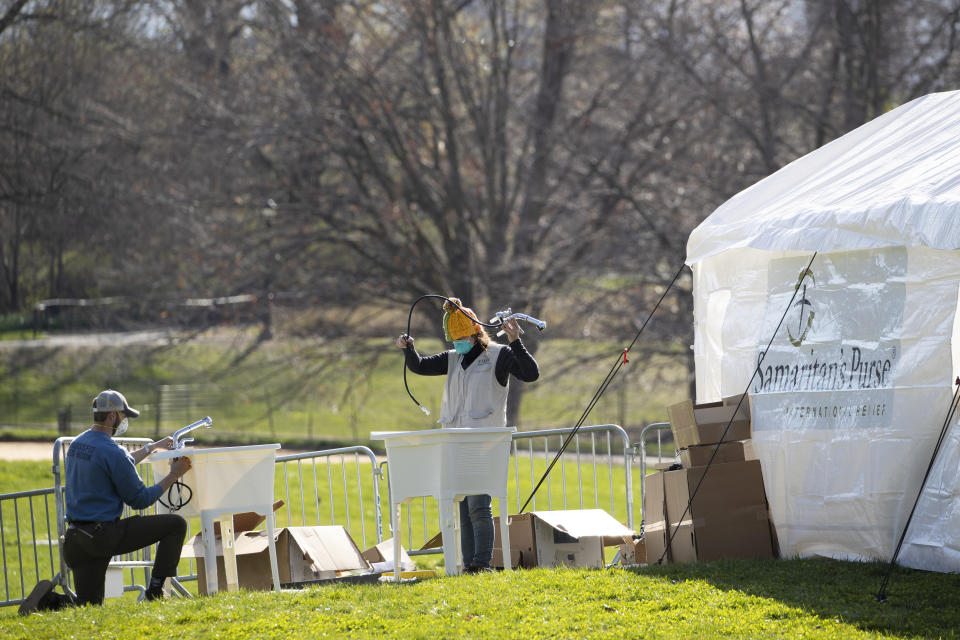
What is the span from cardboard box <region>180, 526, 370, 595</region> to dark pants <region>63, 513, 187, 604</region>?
45 cm

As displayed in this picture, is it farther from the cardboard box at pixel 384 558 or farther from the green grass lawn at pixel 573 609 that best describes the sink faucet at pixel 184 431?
the cardboard box at pixel 384 558

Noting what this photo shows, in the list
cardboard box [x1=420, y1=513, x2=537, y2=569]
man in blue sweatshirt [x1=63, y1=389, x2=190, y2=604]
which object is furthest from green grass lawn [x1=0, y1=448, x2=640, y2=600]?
man in blue sweatshirt [x1=63, y1=389, x2=190, y2=604]

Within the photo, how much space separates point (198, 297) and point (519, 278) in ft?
19.7

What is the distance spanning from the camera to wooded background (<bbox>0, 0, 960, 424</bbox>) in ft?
63.1

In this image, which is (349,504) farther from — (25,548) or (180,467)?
(180,467)

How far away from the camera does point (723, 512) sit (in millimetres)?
7492

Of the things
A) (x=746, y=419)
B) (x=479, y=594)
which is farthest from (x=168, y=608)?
(x=746, y=419)

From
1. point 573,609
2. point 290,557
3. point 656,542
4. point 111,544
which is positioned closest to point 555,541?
point 656,542

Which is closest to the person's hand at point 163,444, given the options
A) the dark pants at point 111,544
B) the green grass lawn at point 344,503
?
the dark pants at point 111,544

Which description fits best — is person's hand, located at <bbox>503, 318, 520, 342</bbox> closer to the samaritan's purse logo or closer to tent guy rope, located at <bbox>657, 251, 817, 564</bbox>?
tent guy rope, located at <bbox>657, 251, 817, 564</bbox>

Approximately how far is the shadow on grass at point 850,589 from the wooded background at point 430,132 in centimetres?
1191

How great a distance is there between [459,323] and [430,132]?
1364cm

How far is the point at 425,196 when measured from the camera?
2011cm

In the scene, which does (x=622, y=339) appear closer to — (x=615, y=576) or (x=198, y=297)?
(x=198, y=297)
